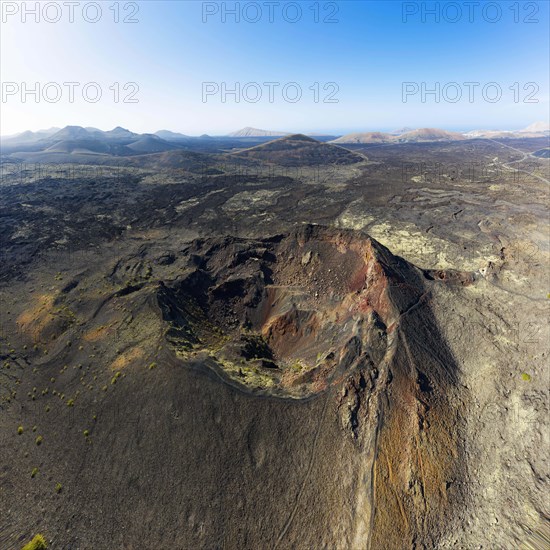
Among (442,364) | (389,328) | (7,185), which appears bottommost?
(442,364)

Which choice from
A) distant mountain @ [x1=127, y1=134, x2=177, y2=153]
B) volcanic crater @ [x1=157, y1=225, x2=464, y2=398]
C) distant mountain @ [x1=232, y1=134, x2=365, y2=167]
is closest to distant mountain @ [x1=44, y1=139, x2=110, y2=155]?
distant mountain @ [x1=127, y1=134, x2=177, y2=153]

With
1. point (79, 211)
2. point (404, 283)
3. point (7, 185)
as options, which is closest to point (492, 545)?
point (404, 283)

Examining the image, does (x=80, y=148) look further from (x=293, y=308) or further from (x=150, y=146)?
(x=293, y=308)

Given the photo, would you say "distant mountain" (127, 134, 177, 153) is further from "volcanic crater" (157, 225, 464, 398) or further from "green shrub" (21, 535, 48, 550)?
"green shrub" (21, 535, 48, 550)

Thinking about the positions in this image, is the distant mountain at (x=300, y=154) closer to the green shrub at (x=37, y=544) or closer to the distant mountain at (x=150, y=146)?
the distant mountain at (x=150, y=146)

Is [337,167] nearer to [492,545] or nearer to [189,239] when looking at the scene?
[189,239]
